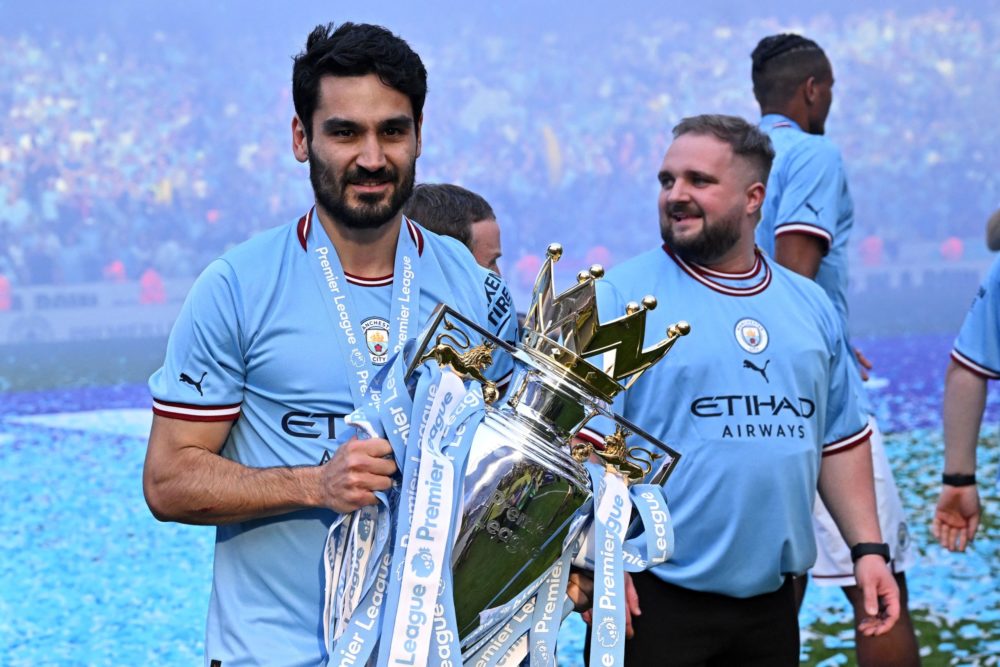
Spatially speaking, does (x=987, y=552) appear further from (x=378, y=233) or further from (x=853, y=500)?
(x=378, y=233)

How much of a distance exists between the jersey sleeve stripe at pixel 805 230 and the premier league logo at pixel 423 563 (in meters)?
2.46

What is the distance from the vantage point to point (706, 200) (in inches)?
114

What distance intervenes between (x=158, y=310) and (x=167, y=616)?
6.30 meters

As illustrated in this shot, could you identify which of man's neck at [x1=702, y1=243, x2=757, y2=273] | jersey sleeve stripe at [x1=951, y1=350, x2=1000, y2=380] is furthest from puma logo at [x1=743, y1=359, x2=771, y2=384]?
jersey sleeve stripe at [x1=951, y1=350, x2=1000, y2=380]

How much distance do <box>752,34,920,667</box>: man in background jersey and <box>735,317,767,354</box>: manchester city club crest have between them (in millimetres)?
Result: 938

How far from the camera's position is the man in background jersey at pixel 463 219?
116 inches

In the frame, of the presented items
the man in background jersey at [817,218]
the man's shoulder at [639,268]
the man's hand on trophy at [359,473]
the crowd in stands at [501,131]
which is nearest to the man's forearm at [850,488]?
the man's shoulder at [639,268]

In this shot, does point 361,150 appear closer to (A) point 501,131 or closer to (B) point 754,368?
(B) point 754,368

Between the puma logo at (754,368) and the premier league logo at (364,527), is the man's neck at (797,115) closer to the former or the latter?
the puma logo at (754,368)

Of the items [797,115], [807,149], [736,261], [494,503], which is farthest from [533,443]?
[797,115]

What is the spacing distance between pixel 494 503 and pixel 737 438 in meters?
1.14

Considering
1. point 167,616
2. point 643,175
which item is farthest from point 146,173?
point 167,616

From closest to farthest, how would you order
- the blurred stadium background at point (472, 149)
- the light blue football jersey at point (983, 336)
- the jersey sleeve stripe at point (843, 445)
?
1. the jersey sleeve stripe at point (843, 445)
2. the light blue football jersey at point (983, 336)
3. the blurred stadium background at point (472, 149)

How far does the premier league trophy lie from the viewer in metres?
1.61
